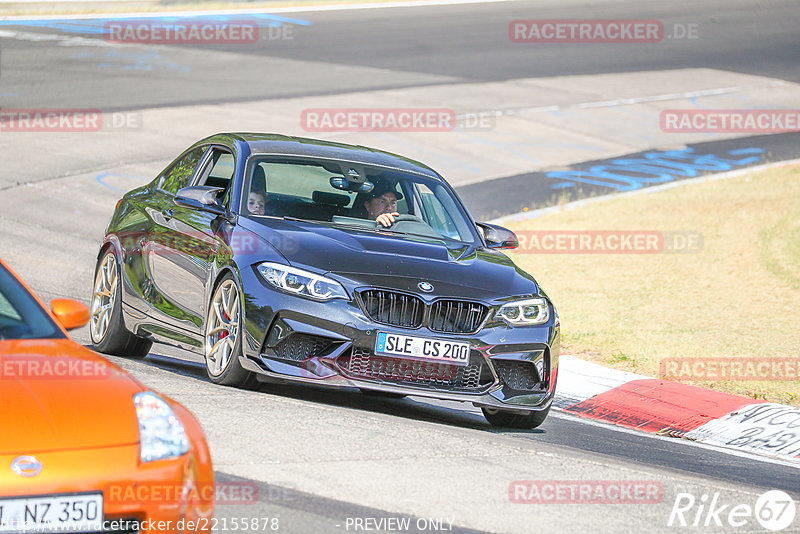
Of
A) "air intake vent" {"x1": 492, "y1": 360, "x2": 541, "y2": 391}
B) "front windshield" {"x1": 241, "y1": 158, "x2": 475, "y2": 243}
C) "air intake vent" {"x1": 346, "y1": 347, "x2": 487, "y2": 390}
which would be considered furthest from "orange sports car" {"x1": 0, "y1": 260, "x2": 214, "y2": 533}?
"front windshield" {"x1": 241, "y1": 158, "x2": 475, "y2": 243}

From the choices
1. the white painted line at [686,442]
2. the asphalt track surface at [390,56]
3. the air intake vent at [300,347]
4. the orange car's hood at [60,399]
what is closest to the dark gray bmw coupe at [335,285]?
the air intake vent at [300,347]

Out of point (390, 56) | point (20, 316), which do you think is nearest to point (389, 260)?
point (20, 316)

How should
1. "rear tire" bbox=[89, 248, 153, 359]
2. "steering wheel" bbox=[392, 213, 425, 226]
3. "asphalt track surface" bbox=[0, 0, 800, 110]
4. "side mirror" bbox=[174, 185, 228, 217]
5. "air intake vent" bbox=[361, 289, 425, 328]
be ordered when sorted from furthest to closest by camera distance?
"asphalt track surface" bbox=[0, 0, 800, 110] → "rear tire" bbox=[89, 248, 153, 359] → "steering wheel" bbox=[392, 213, 425, 226] → "side mirror" bbox=[174, 185, 228, 217] → "air intake vent" bbox=[361, 289, 425, 328]

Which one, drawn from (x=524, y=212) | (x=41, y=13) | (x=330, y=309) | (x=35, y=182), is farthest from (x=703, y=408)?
(x=41, y=13)

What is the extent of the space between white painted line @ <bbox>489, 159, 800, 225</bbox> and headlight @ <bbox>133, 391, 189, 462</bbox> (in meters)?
13.9

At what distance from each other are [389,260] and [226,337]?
1.12 meters

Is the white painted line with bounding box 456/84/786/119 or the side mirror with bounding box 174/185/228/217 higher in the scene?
the side mirror with bounding box 174/185/228/217

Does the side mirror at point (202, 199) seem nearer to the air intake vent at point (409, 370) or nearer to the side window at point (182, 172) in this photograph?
the side window at point (182, 172)

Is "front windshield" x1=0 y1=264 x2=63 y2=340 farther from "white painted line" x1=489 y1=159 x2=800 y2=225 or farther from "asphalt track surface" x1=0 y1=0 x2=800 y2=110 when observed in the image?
"asphalt track surface" x1=0 y1=0 x2=800 y2=110

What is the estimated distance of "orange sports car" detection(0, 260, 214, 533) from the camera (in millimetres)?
4246

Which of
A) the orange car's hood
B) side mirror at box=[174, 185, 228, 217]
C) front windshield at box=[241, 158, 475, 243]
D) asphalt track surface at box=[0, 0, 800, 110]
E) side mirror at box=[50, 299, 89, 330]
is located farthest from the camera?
asphalt track surface at box=[0, 0, 800, 110]

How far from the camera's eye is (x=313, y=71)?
2844 cm

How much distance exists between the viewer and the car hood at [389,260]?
7.71 metres

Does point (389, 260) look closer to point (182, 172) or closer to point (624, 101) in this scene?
point (182, 172)
